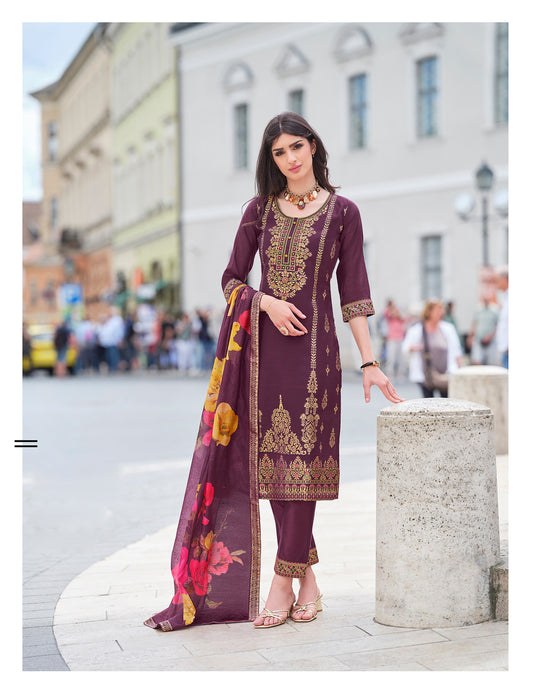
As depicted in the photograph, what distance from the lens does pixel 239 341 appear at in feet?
15.7

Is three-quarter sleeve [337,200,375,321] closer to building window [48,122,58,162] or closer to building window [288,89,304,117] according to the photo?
building window [288,89,304,117]

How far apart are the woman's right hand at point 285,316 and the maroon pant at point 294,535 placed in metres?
0.66

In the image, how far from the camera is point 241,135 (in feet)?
112

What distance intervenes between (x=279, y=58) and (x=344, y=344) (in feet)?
26.7

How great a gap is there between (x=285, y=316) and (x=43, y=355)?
2948cm

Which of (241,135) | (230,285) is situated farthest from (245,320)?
(241,135)

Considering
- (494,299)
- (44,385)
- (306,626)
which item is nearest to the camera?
(306,626)

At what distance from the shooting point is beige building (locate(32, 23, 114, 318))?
49688mm

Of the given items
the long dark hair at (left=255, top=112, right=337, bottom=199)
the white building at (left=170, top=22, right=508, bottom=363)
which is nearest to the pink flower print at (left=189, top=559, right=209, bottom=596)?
the long dark hair at (left=255, top=112, right=337, bottom=199)

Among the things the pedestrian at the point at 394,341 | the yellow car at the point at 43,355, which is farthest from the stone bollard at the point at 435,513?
the yellow car at the point at 43,355

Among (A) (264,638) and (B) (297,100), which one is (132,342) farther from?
(A) (264,638)

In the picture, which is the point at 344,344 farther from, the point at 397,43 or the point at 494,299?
the point at 494,299
